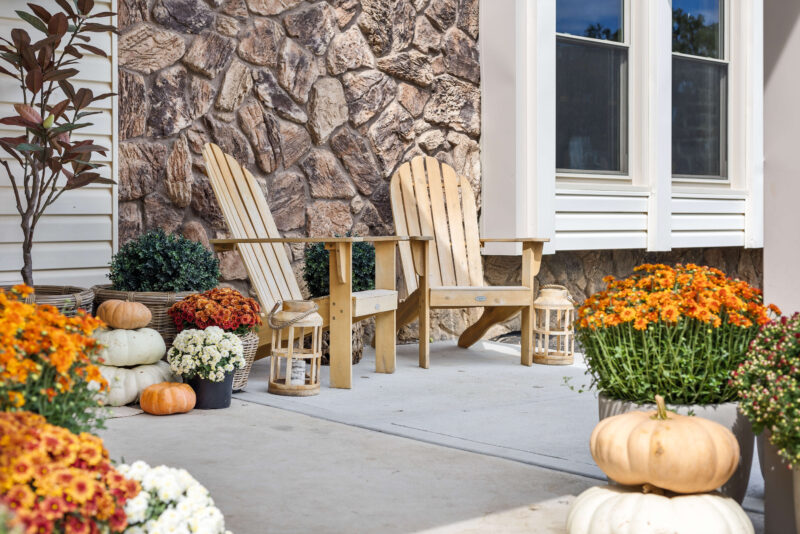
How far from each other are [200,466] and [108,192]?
216cm

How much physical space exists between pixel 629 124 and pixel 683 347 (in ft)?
14.2

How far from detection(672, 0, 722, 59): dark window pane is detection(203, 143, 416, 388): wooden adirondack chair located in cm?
353

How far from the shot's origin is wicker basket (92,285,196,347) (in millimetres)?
3848

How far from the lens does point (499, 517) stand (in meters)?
2.18

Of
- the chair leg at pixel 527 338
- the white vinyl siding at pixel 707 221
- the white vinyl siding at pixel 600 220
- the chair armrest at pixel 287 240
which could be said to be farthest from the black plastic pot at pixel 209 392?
the white vinyl siding at pixel 707 221

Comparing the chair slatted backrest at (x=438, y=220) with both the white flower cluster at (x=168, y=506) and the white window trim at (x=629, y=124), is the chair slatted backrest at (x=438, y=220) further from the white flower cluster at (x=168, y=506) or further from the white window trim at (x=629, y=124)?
the white flower cluster at (x=168, y=506)

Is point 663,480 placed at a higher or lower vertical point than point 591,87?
lower

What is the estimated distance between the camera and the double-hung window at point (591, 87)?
5980 millimetres

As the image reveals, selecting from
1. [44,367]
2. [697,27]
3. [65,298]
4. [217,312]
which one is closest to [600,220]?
[697,27]

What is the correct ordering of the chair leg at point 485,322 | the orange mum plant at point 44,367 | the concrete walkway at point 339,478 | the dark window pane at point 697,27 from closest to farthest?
1. the orange mum plant at point 44,367
2. the concrete walkway at point 339,478
3. the chair leg at point 485,322
4. the dark window pane at point 697,27

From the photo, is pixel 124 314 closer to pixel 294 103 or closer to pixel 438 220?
pixel 294 103

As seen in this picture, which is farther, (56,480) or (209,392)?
(209,392)

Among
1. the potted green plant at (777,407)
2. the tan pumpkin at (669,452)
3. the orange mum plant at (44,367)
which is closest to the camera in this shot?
the orange mum plant at (44,367)

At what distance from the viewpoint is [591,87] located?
6.13m
